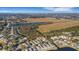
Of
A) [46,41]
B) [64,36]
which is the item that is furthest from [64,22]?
[46,41]

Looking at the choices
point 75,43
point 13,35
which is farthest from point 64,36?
point 13,35

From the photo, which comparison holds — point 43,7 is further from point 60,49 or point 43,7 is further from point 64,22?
point 60,49

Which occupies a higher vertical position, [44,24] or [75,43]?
[44,24]
